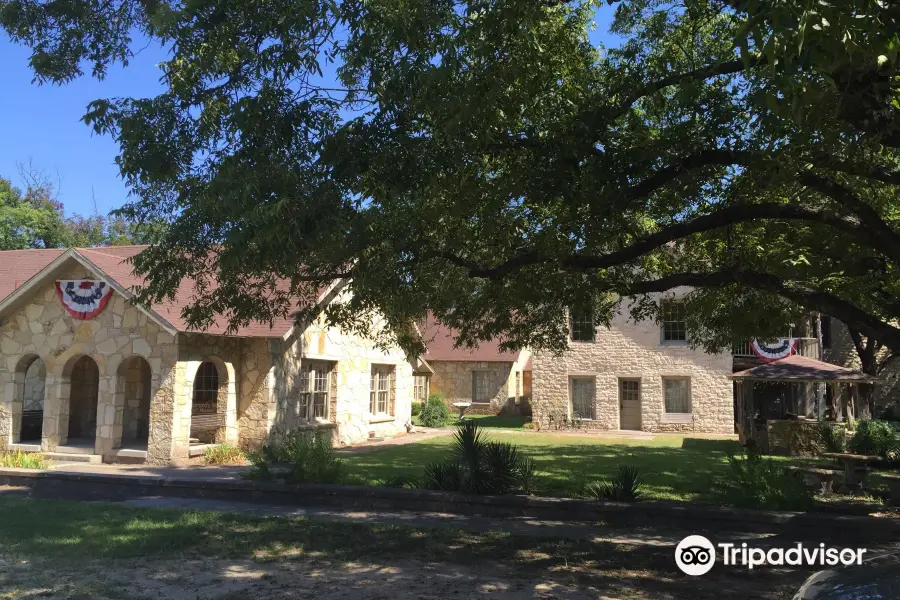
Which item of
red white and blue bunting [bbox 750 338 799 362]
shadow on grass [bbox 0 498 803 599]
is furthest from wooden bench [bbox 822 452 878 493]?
red white and blue bunting [bbox 750 338 799 362]

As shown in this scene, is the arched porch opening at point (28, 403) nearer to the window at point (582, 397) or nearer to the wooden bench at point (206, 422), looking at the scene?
the wooden bench at point (206, 422)

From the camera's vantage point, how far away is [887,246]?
8070mm

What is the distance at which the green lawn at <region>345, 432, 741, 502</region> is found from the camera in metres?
13.0

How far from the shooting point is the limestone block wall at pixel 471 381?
3491cm

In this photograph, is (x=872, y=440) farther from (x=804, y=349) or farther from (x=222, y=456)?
(x=222, y=456)

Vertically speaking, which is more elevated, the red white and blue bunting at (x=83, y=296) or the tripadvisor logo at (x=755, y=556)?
the red white and blue bunting at (x=83, y=296)

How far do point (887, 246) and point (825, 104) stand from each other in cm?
274

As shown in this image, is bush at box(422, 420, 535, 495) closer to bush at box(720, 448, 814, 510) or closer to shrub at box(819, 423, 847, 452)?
bush at box(720, 448, 814, 510)

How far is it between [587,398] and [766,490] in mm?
18559

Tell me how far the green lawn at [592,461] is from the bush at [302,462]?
24.8 inches

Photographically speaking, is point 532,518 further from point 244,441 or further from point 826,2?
point 244,441

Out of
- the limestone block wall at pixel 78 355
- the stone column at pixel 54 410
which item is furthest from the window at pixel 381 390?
the stone column at pixel 54 410

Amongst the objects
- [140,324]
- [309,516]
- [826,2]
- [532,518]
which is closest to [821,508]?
[532,518]

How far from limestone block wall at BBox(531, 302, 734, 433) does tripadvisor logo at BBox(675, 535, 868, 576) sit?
18724mm
